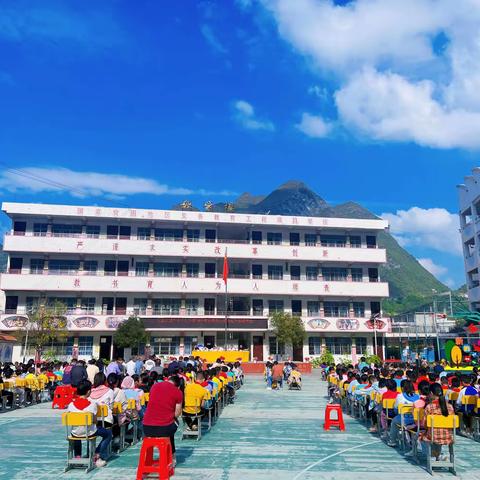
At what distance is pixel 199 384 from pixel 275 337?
31.1 meters

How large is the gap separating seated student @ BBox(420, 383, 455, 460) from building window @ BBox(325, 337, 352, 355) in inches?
1321

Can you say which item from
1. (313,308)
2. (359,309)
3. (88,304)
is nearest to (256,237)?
(313,308)

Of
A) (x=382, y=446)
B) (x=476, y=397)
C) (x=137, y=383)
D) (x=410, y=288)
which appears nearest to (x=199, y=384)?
(x=137, y=383)

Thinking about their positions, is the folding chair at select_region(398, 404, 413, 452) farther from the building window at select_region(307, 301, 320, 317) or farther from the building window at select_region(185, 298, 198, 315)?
the building window at select_region(307, 301, 320, 317)

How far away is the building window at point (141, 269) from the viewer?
40031 millimetres

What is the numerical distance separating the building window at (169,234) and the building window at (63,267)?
7.08 metres

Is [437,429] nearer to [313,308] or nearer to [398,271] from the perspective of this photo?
[313,308]

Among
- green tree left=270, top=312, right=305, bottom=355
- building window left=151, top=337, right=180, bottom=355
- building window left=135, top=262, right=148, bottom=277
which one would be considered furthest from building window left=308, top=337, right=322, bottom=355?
building window left=135, top=262, right=148, bottom=277

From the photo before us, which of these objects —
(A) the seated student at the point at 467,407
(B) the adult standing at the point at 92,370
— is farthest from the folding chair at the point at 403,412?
(B) the adult standing at the point at 92,370

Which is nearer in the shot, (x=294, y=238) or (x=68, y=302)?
(x=68, y=302)

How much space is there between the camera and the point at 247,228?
42.5 metres

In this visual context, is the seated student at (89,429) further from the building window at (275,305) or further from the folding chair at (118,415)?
the building window at (275,305)

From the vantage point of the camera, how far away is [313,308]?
136ft

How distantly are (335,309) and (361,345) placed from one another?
3.83 m
